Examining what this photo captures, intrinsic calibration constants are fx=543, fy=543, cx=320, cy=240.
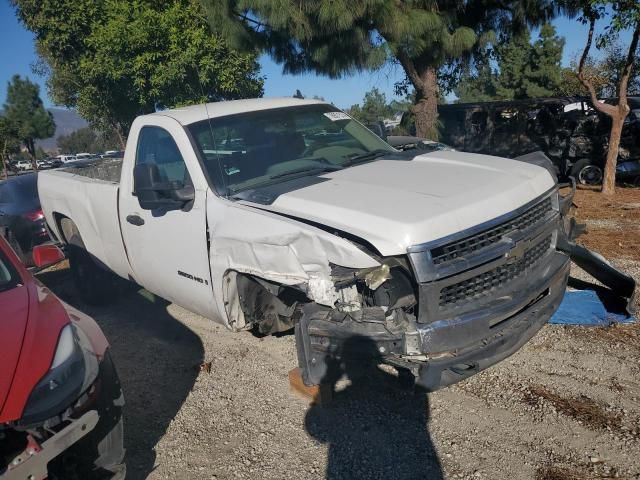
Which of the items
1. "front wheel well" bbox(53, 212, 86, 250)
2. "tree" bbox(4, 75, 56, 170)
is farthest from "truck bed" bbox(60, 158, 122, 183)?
"tree" bbox(4, 75, 56, 170)

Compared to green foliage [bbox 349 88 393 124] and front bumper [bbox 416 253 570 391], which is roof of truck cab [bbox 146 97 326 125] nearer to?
front bumper [bbox 416 253 570 391]

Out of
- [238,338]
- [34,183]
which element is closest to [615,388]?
[238,338]

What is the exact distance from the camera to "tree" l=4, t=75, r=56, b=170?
43.2 meters

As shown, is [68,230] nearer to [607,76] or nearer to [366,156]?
[366,156]

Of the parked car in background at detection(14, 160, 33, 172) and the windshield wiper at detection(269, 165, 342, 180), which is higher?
the windshield wiper at detection(269, 165, 342, 180)

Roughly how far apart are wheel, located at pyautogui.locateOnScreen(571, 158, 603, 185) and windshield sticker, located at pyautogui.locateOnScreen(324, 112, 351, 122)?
8.49 meters

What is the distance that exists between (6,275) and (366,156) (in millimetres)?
2629

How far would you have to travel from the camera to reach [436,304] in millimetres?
2812

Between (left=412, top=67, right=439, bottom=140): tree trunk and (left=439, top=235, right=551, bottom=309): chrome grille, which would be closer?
(left=439, top=235, right=551, bottom=309): chrome grille

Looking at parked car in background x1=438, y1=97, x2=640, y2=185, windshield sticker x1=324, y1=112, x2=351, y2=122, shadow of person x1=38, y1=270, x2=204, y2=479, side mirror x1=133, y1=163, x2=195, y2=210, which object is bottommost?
parked car in background x1=438, y1=97, x2=640, y2=185

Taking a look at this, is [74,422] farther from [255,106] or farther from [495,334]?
[255,106]

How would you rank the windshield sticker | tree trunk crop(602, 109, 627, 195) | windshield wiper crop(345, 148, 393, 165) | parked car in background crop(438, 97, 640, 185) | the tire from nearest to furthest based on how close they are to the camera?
windshield wiper crop(345, 148, 393, 165) → the windshield sticker → the tire → tree trunk crop(602, 109, 627, 195) → parked car in background crop(438, 97, 640, 185)

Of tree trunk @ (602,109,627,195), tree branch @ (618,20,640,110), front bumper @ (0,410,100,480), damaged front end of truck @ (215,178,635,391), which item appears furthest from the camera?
tree trunk @ (602,109,627,195)

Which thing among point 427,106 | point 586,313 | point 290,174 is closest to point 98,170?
point 290,174
